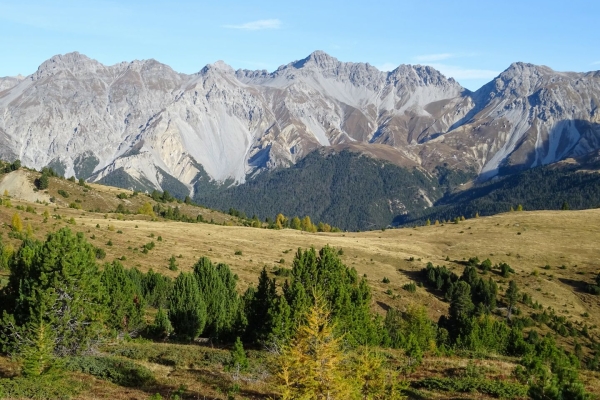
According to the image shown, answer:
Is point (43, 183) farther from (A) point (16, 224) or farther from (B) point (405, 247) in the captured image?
(B) point (405, 247)

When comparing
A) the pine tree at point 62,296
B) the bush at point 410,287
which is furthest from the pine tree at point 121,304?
the bush at point 410,287

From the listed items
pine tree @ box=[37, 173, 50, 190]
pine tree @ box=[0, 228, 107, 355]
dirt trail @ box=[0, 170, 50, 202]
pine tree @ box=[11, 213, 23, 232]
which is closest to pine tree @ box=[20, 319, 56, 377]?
pine tree @ box=[0, 228, 107, 355]

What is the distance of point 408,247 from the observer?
131m

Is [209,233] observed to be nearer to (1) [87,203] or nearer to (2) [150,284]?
(2) [150,284]

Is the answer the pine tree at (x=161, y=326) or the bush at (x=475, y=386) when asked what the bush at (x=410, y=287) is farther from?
the bush at (x=475, y=386)

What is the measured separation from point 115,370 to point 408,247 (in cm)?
10651

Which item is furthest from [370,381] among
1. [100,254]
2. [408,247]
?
[408,247]

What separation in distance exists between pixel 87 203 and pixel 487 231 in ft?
411

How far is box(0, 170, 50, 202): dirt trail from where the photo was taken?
6384 inches

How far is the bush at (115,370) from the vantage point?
30909mm

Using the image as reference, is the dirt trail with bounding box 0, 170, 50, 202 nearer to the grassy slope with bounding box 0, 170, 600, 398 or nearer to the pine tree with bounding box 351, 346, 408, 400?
the grassy slope with bounding box 0, 170, 600, 398

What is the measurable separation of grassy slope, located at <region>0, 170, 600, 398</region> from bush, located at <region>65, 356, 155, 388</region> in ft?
157

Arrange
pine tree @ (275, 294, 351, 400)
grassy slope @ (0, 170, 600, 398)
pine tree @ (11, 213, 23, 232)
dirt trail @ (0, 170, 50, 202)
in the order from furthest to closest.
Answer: dirt trail @ (0, 170, 50, 202) → grassy slope @ (0, 170, 600, 398) → pine tree @ (11, 213, 23, 232) → pine tree @ (275, 294, 351, 400)

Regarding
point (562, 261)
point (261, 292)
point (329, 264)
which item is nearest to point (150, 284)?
point (261, 292)
